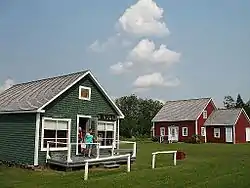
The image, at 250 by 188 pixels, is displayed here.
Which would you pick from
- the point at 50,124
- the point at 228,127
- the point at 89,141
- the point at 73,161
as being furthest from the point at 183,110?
the point at 73,161

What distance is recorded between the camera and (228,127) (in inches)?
2095

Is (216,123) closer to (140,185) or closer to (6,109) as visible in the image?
(6,109)

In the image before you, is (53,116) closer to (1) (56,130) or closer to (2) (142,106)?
(1) (56,130)

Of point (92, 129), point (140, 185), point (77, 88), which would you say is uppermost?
point (77, 88)

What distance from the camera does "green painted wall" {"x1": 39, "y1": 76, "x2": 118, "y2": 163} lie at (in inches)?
885

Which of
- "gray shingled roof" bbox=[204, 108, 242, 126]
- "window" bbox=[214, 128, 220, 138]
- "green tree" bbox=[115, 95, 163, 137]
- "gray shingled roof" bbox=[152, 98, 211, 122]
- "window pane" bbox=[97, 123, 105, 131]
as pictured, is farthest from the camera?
"green tree" bbox=[115, 95, 163, 137]

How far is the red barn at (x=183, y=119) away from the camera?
54781mm

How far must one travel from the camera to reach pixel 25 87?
28.2m

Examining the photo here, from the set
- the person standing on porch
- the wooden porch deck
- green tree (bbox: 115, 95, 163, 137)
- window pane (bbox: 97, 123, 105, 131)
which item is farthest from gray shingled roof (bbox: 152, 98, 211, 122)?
the wooden porch deck

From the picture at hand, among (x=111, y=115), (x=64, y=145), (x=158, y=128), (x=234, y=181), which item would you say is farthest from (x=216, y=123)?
(x=234, y=181)

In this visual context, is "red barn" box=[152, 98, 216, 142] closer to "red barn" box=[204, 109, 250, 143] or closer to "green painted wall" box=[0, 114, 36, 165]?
"red barn" box=[204, 109, 250, 143]

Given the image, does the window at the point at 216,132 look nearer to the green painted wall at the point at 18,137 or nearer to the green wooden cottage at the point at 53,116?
the green wooden cottage at the point at 53,116

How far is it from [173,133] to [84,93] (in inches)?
1373

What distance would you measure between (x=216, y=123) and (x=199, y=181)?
40.8 metres
